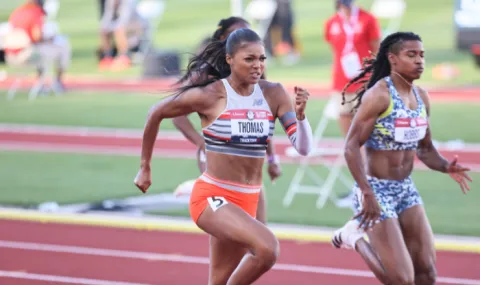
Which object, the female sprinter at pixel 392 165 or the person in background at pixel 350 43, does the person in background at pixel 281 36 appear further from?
the female sprinter at pixel 392 165

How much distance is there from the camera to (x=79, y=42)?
35344 mm

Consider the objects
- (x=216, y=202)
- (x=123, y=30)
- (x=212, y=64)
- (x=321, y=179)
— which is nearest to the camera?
(x=216, y=202)

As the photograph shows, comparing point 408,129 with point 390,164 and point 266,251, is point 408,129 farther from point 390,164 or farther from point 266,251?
point 266,251

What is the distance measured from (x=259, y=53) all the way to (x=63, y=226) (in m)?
4.75

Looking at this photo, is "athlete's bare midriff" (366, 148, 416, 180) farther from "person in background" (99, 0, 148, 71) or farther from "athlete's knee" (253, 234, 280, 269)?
"person in background" (99, 0, 148, 71)

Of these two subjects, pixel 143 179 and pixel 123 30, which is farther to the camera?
pixel 123 30

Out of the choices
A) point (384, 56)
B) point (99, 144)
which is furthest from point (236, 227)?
point (99, 144)

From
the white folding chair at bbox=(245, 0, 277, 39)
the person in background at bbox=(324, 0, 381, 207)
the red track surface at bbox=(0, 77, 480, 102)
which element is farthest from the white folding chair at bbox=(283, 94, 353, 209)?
the white folding chair at bbox=(245, 0, 277, 39)

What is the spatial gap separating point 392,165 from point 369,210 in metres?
0.45

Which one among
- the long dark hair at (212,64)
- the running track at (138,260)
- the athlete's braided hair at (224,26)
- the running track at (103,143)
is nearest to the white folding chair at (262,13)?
the running track at (103,143)

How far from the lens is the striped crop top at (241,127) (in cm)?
658

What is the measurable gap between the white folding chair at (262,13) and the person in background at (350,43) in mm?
13361

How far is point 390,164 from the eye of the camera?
7059 mm

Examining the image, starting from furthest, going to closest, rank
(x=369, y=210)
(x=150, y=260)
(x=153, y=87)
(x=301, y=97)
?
(x=153, y=87)
(x=150, y=260)
(x=369, y=210)
(x=301, y=97)
